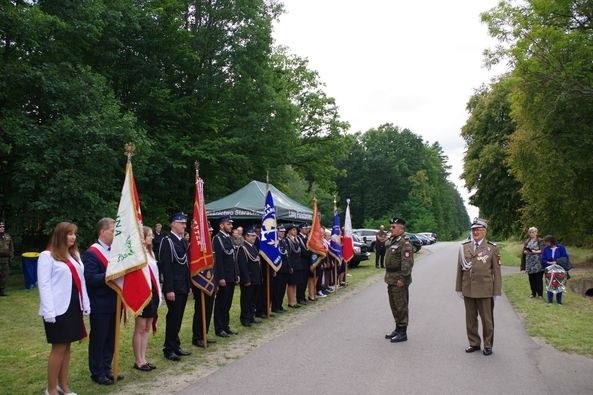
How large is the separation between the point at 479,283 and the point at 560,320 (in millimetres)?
3734

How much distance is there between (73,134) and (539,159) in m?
17.6

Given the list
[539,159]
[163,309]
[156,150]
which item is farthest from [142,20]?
[539,159]

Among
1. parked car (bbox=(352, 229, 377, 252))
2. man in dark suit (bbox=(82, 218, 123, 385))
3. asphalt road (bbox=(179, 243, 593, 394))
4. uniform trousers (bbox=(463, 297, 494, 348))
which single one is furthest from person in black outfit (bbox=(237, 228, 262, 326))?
parked car (bbox=(352, 229, 377, 252))

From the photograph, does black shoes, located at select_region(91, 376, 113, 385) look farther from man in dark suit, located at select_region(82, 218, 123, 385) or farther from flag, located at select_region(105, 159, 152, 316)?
flag, located at select_region(105, 159, 152, 316)

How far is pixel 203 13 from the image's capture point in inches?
1039

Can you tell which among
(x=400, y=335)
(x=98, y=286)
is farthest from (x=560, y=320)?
(x=98, y=286)

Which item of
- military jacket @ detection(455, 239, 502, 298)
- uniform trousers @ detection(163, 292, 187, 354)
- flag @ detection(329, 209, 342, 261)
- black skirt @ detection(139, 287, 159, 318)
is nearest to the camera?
black skirt @ detection(139, 287, 159, 318)

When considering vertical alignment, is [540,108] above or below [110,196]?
above

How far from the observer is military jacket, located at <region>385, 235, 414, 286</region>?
347 inches

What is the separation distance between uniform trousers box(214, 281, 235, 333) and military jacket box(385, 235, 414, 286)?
9.16 ft

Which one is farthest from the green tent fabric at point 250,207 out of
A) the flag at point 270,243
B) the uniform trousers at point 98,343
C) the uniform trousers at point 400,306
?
the uniform trousers at point 98,343

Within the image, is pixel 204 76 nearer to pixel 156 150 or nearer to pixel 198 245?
pixel 156 150

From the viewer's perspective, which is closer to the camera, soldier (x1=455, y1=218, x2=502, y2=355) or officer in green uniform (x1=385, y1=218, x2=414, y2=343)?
soldier (x1=455, y1=218, x2=502, y2=355)

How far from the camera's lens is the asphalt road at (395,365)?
6148 millimetres
